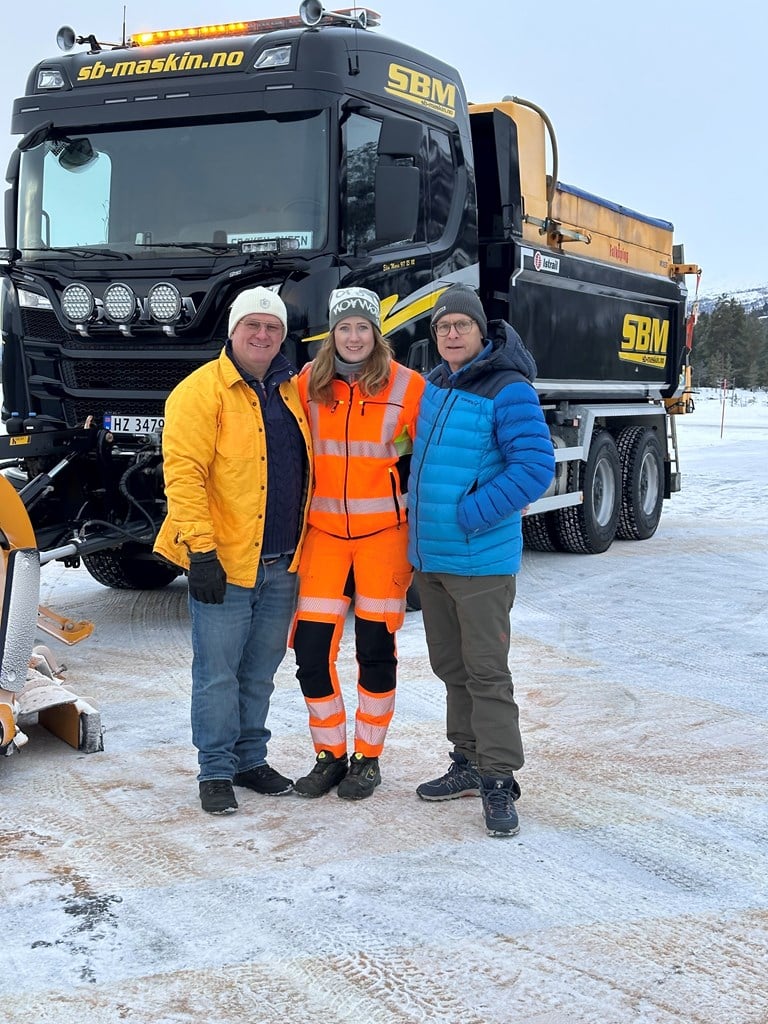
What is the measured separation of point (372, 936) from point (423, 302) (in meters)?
4.24

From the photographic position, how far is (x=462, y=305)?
3.74 m

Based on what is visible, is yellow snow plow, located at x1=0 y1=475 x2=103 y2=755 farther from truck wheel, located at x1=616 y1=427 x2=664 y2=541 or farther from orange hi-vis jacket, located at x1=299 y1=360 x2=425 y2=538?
truck wheel, located at x1=616 y1=427 x2=664 y2=541

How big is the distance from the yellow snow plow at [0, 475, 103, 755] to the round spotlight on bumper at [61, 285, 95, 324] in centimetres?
184

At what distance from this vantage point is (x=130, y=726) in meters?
4.73

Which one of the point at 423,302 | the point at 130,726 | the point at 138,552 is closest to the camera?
the point at 130,726

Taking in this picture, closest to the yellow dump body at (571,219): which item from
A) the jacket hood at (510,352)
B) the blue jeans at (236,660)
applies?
the jacket hood at (510,352)

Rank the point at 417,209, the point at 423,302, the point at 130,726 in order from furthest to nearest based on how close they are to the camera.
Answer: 1. the point at 423,302
2. the point at 417,209
3. the point at 130,726

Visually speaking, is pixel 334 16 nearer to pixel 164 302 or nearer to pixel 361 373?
pixel 164 302

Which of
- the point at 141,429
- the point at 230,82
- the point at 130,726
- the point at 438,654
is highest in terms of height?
the point at 230,82

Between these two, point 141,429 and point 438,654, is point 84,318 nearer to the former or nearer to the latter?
point 141,429

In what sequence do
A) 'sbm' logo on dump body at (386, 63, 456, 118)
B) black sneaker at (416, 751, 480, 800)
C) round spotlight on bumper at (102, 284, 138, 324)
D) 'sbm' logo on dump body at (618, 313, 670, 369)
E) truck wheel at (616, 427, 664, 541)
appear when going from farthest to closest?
1. truck wheel at (616, 427, 664, 541)
2. 'sbm' logo on dump body at (618, 313, 670, 369)
3. 'sbm' logo on dump body at (386, 63, 456, 118)
4. round spotlight on bumper at (102, 284, 138, 324)
5. black sneaker at (416, 751, 480, 800)

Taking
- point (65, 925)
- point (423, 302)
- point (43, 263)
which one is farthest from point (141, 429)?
point (65, 925)

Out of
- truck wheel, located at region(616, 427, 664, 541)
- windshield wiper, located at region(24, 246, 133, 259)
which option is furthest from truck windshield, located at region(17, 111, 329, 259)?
truck wheel, located at region(616, 427, 664, 541)

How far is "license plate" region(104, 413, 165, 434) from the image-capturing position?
6039 millimetres
